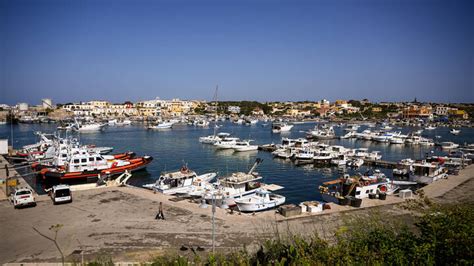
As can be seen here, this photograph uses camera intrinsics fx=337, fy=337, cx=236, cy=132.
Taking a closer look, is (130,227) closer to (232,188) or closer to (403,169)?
(232,188)

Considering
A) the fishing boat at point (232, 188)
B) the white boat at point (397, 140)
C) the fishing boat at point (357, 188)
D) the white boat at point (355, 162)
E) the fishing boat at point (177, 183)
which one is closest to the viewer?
the fishing boat at point (232, 188)

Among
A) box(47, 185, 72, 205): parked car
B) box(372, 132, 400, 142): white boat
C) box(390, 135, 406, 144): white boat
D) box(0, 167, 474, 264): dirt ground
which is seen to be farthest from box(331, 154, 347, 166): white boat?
box(47, 185, 72, 205): parked car

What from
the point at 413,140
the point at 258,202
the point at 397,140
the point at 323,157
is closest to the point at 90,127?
the point at 323,157

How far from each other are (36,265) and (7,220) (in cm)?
577

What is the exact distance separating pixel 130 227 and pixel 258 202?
8.00 metres

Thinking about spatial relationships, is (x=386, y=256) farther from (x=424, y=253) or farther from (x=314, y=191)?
(x=314, y=191)

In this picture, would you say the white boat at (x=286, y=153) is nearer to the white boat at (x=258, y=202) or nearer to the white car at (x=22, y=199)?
the white boat at (x=258, y=202)

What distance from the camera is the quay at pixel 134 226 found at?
11137mm

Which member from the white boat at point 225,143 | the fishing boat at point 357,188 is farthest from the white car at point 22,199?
the white boat at point 225,143

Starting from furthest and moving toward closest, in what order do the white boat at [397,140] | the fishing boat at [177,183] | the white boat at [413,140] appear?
the white boat at [397,140] < the white boat at [413,140] < the fishing boat at [177,183]

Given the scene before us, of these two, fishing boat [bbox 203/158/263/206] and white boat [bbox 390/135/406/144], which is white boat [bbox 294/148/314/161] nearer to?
fishing boat [bbox 203/158/263/206]

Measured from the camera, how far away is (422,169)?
27.1 meters

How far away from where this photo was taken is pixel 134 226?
44.2 ft

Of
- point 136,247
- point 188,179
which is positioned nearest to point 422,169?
point 188,179
